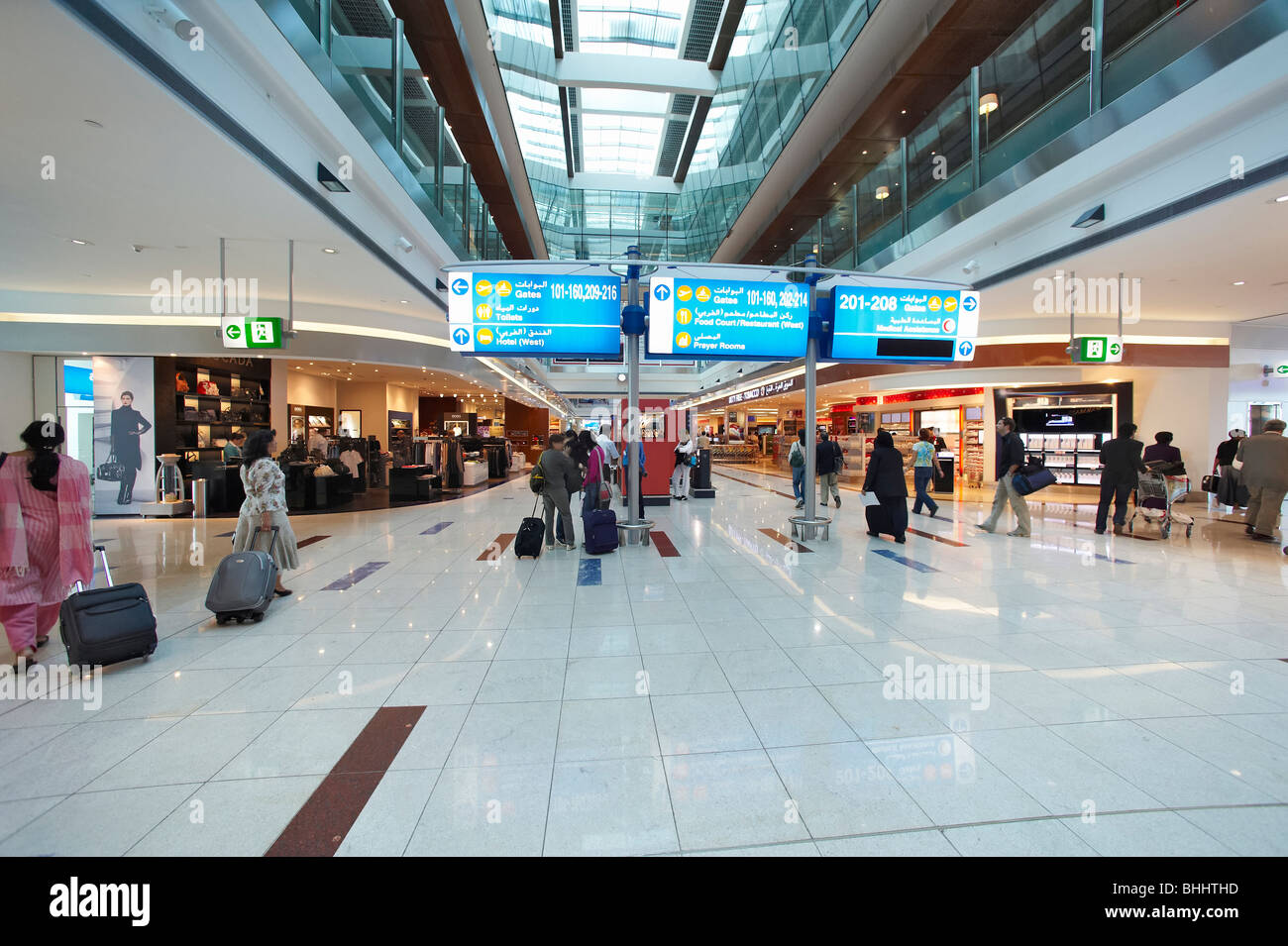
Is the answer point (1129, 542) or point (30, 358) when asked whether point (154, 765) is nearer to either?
point (1129, 542)

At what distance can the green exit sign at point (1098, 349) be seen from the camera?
31.0ft

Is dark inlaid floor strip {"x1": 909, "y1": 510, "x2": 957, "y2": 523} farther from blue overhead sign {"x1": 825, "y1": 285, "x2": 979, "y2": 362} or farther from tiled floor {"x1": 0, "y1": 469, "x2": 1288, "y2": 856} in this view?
tiled floor {"x1": 0, "y1": 469, "x2": 1288, "y2": 856}

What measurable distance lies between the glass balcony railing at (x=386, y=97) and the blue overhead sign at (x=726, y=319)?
4029 millimetres

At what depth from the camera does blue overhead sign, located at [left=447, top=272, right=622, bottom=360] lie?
7.14m

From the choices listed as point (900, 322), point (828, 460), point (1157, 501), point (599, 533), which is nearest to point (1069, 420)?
point (1157, 501)

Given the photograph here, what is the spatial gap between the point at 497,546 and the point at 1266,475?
37.7ft

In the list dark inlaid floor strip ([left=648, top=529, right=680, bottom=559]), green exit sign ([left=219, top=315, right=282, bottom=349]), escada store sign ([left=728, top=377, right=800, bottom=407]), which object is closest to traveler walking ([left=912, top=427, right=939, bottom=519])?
dark inlaid floor strip ([left=648, top=529, right=680, bottom=559])

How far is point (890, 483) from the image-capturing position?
8.38 metres

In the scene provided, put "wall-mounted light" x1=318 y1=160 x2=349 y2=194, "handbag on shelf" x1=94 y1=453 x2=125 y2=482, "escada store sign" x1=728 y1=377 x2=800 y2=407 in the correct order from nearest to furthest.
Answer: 1. "wall-mounted light" x1=318 y1=160 x2=349 y2=194
2. "handbag on shelf" x1=94 y1=453 x2=125 y2=482
3. "escada store sign" x1=728 y1=377 x2=800 y2=407

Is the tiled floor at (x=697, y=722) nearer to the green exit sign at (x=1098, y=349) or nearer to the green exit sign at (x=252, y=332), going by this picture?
the green exit sign at (x=252, y=332)

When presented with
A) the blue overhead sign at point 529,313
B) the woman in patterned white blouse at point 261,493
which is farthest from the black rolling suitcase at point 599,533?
the woman in patterned white blouse at point 261,493

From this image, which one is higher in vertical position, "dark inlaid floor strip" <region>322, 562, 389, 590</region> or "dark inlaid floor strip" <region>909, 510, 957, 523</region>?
"dark inlaid floor strip" <region>909, 510, 957, 523</region>

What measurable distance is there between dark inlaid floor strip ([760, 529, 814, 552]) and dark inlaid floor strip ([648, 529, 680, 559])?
1.63m

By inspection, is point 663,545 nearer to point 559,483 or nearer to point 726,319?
point 559,483
